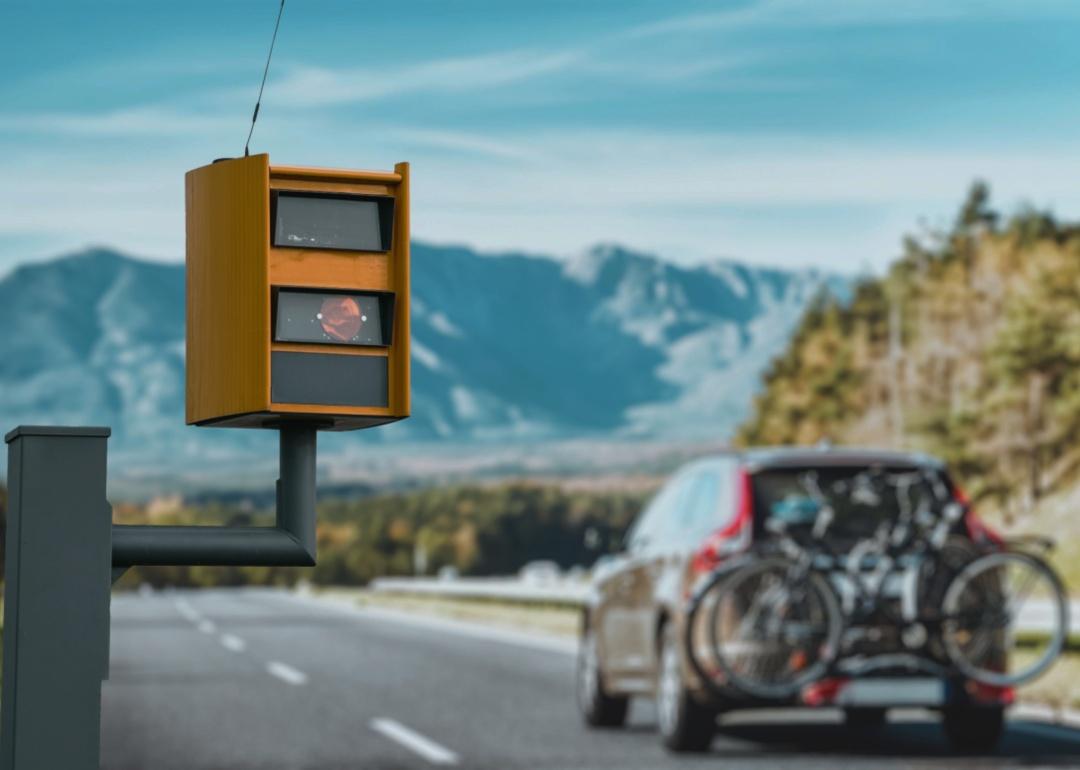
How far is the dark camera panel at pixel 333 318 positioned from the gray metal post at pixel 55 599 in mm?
281

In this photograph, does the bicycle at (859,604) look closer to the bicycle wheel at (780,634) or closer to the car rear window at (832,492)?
the bicycle wheel at (780,634)

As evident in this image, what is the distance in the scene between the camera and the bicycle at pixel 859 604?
425 inches

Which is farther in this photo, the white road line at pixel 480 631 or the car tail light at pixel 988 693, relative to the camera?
the white road line at pixel 480 631

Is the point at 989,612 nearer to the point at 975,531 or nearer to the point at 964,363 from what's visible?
the point at 975,531

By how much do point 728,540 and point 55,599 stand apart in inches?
357

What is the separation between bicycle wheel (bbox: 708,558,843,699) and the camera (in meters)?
10.8

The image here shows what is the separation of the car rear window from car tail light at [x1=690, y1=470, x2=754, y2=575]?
65 millimetres

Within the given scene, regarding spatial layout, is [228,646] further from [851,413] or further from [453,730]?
[851,413]

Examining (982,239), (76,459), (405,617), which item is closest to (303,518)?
(76,459)

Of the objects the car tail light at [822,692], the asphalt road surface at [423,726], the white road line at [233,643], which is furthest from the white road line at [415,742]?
the white road line at [233,643]

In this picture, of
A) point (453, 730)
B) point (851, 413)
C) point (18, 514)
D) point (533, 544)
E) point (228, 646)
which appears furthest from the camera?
point (533, 544)

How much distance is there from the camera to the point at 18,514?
2.36m

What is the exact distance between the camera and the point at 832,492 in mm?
11789

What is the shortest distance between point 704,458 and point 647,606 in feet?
3.48
